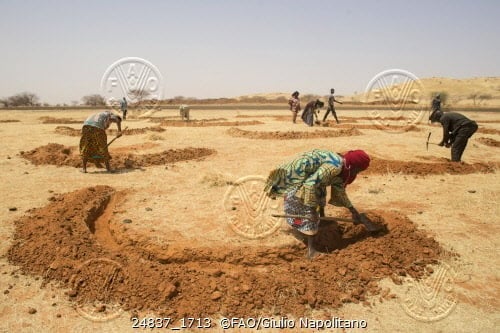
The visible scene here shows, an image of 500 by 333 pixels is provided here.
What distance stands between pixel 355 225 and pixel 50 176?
6.15 meters

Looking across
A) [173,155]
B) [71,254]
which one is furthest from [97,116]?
[71,254]

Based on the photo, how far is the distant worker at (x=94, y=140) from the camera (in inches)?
314

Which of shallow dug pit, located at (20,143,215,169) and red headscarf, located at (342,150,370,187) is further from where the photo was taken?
shallow dug pit, located at (20,143,215,169)

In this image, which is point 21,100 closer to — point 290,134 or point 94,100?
point 94,100

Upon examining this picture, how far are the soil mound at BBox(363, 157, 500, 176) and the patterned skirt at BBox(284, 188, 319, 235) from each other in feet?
14.0

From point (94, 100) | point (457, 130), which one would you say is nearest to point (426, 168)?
point (457, 130)

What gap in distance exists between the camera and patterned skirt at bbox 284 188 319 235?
172 inches

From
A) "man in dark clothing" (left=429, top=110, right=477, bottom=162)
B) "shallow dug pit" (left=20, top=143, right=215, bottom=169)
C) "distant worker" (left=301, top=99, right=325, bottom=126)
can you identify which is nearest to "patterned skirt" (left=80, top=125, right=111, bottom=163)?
"shallow dug pit" (left=20, top=143, right=215, bottom=169)

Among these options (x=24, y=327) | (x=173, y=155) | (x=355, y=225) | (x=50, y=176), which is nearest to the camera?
(x=24, y=327)

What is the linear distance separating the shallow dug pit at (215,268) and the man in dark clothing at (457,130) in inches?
192

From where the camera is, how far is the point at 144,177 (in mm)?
7863

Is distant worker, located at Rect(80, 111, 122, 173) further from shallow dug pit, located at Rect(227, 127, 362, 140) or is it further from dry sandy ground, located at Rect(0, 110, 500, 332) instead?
shallow dug pit, located at Rect(227, 127, 362, 140)

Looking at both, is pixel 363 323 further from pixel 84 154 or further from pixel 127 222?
pixel 84 154

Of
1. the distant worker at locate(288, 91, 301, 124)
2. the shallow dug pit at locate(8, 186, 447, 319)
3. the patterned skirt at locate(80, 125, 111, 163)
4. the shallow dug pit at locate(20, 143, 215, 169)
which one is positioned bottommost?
the shallow dug pit at locate(8, 186, 447, 319)
